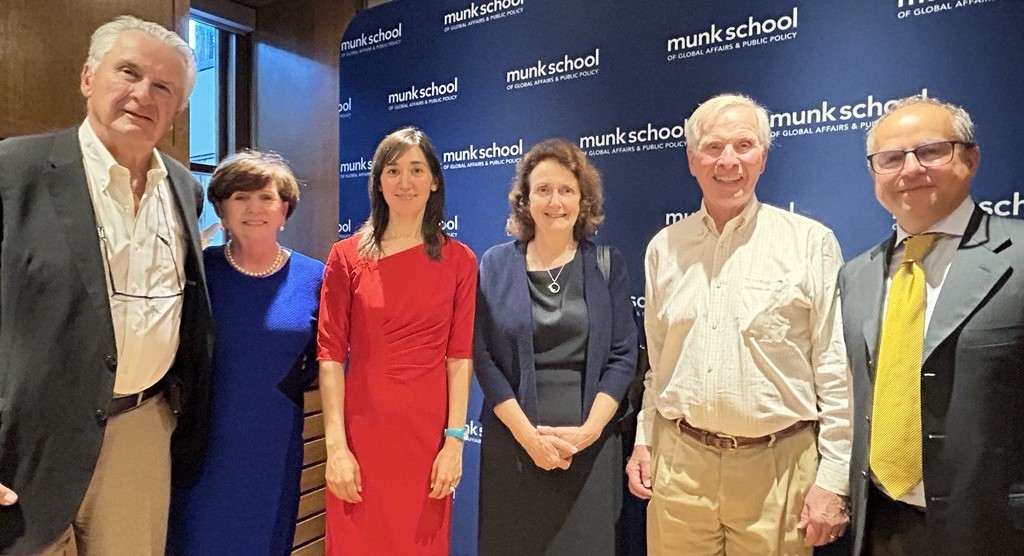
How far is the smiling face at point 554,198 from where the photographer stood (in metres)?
2.10

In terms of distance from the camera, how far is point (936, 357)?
1.44 metres

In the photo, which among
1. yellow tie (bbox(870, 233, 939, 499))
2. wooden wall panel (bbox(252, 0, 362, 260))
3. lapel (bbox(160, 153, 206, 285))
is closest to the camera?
yellow tie (bbox(870, 233, 939, 499))

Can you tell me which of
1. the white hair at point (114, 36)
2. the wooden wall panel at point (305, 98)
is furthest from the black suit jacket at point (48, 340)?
the wooden wall panel at point (305, 98)

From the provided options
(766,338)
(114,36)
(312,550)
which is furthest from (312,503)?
(766,338)

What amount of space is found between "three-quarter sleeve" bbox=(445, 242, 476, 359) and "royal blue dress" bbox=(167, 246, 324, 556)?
0.50m

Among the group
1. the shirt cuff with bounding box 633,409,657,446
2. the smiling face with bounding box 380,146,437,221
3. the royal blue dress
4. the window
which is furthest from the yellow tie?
the window

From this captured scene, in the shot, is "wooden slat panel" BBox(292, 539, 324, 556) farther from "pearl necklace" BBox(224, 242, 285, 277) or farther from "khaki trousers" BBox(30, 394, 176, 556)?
"pearl necklace" BBox(224, 242, 285, 277)

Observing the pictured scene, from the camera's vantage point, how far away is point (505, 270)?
2.17 m

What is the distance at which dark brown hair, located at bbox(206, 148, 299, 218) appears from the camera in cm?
216

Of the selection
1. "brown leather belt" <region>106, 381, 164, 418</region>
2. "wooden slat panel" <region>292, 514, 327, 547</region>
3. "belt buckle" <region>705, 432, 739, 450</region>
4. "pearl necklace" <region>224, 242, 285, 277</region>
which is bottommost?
"wooden slat panel" <region>292, 514, 327, 547</region>

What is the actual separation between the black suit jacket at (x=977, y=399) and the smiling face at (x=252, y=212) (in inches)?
76.5

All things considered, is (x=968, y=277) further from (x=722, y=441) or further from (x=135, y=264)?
(x=135, y=264)

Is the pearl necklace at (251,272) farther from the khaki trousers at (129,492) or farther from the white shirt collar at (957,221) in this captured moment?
the white shirt collar at (957,221)

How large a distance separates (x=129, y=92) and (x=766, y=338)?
74.6 inches
